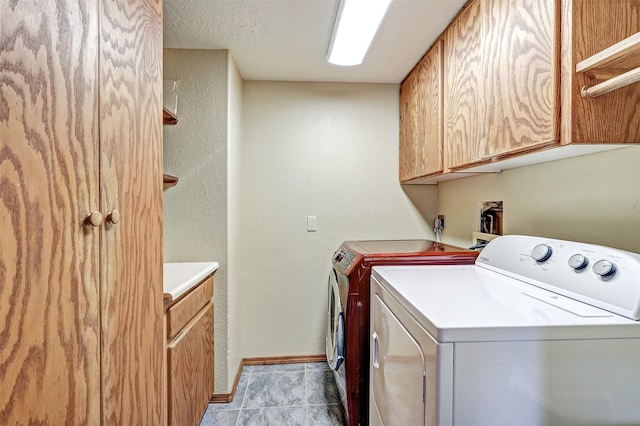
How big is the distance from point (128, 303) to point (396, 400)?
0.92 meters

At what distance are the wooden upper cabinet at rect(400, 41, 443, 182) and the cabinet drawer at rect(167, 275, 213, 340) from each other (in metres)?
1.48

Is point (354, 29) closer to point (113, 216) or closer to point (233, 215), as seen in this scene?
point (233, 215)

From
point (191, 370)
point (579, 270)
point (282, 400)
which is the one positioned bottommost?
point (282, 400)

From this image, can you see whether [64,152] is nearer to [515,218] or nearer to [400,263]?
[400,263]

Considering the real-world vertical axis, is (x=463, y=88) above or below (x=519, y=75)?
above

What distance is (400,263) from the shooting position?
161 cm

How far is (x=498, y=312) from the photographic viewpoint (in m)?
0.87

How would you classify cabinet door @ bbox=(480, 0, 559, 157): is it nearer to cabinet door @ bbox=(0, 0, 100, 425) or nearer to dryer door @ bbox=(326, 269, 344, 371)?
dryer door @ bbox=(326, 269, 344, 371)

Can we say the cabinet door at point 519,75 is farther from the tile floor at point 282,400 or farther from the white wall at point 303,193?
the tile floor at point 282,400

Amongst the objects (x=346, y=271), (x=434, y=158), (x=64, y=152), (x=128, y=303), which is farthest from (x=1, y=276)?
(x=434, y=158)

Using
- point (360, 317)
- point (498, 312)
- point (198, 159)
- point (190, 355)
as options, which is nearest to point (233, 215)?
point (198, 159)

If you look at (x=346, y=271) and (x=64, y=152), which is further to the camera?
(x=346, y=271)

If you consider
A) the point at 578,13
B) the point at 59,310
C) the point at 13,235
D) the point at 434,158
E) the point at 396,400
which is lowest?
the point at 396,400

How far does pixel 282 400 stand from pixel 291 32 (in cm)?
223
